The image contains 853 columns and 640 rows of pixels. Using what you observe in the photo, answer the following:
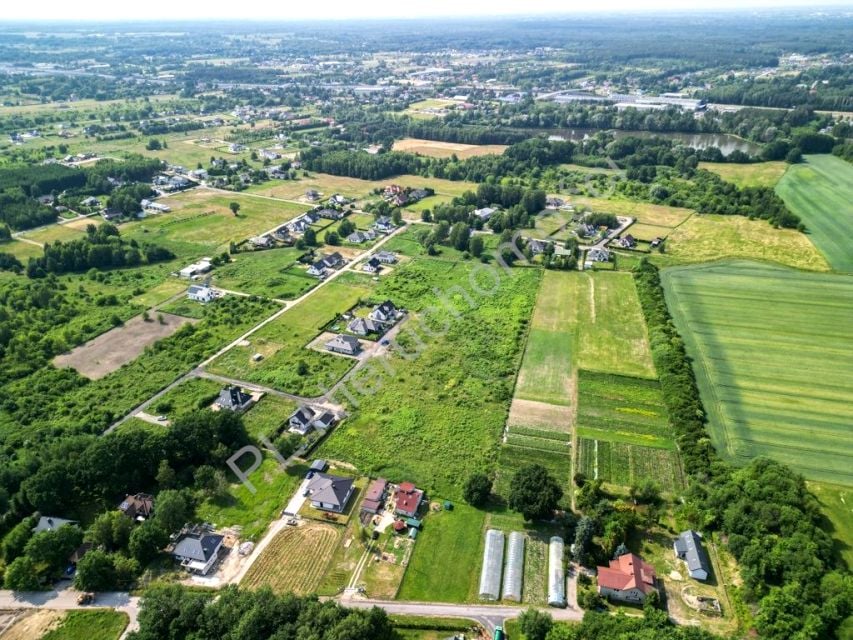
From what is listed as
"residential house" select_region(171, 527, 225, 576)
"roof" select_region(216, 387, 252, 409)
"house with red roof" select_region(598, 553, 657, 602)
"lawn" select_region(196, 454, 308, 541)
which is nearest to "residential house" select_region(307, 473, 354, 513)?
"lawn" select_region(196, 454, 308, 541)

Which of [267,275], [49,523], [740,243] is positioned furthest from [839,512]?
[267,275]

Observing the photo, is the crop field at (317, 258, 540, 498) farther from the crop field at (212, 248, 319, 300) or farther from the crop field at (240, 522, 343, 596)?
the crop field at (212, 248, 319, 300)

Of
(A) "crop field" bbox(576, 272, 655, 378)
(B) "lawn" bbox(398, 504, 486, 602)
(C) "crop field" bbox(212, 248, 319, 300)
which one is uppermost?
(A) "crop field" bbox(576, 272, 655, 378)

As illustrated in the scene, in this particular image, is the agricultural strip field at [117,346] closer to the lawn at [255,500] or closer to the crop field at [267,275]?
the crop field at [267,275]

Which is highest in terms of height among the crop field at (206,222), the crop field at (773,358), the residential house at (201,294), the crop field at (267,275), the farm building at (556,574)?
the crop field at (773,358)

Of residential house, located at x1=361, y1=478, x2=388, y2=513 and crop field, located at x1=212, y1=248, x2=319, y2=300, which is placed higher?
residential house, located at x1=361, y1=478, x2=388, y2=513

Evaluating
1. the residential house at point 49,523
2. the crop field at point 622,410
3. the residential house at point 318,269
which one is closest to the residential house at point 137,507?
the residential house at point 49,523
